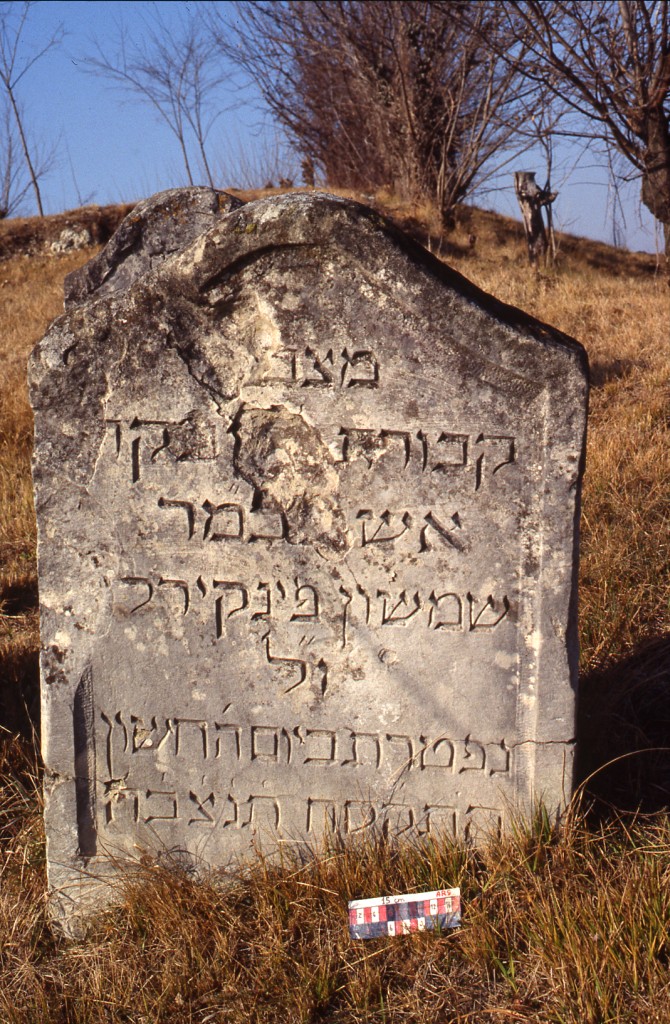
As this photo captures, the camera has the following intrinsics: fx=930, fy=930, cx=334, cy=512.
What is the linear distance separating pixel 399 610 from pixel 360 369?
56 cm

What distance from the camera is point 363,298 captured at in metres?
2.02

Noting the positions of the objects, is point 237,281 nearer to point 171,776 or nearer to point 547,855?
→ point 171,776

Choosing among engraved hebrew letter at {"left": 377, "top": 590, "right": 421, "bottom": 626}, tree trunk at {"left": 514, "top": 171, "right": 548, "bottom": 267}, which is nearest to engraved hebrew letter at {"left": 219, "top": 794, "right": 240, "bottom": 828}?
engraved hebrew letter at {"left": 377, "top": 590, "right": 421, "bottom": 626}

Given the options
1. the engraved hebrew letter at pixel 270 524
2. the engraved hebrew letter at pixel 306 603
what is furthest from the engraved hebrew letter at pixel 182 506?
the engraved hebrew letter at pixel 306 603

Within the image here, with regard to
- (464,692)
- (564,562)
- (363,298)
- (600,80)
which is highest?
(600,80)

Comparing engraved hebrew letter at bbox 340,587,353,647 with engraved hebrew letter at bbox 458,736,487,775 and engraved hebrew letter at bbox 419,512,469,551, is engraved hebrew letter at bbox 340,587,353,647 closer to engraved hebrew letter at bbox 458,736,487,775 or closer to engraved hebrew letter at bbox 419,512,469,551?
engraved hebrew letter at bbox 419,512,469,551

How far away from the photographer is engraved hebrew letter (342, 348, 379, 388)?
6.73 ft

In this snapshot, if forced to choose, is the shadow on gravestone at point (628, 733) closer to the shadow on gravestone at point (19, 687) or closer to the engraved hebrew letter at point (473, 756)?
the engraved hebrew letter at point (473, 756)

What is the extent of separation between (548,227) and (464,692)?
28.1 ft

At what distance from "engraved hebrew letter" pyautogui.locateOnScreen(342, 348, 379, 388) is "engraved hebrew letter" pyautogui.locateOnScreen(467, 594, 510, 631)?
1.78ft

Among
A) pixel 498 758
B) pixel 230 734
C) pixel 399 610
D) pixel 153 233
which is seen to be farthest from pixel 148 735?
pixel 153 233

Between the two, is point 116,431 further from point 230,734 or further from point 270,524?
point 230,734

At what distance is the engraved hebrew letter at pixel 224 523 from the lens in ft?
7.13

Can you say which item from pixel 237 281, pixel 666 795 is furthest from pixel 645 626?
pixel 237 281
